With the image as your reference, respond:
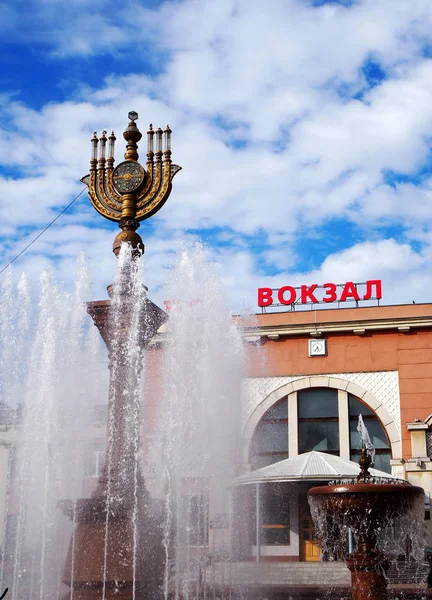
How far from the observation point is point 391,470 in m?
18.2

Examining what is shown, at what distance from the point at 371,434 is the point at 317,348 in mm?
2524

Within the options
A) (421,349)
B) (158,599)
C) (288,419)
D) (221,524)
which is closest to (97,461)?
(221,524)

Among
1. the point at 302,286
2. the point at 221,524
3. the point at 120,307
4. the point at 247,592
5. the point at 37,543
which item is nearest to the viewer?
the point at 120,307

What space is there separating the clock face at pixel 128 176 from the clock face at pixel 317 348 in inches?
391

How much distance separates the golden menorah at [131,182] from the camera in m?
10.6

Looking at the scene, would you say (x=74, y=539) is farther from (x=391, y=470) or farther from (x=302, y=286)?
(x=302, y=286)

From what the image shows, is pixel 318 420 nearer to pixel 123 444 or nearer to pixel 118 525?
pixel 123 444

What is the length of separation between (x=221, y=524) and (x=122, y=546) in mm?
9198

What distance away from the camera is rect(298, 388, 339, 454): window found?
1906 centimetres

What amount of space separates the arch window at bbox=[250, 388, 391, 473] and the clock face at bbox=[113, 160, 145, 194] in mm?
10125

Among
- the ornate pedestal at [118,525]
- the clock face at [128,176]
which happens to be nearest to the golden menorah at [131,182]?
the clock face at [128,176]

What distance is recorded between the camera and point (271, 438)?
64.1 ft

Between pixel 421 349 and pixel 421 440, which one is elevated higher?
pixel 421 349

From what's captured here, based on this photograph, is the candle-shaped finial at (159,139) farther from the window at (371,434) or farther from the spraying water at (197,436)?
the window at (371,434)
